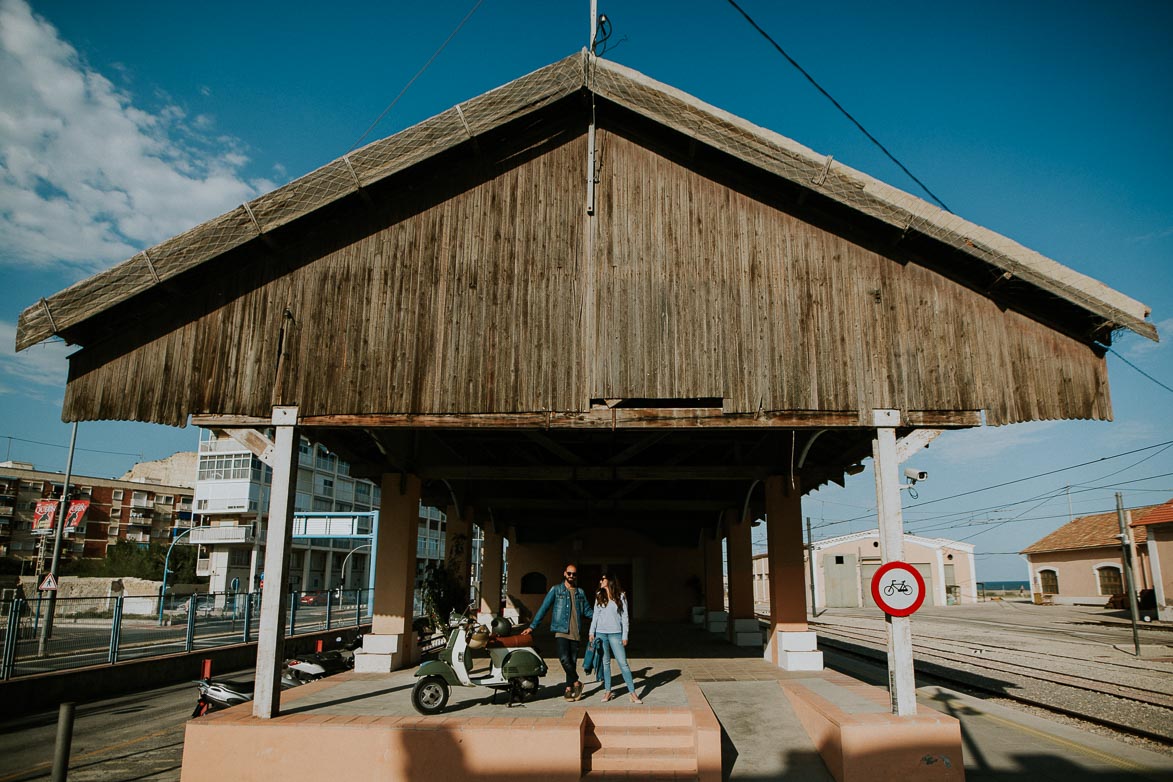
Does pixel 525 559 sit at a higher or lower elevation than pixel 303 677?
higher

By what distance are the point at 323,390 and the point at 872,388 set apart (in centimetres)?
638

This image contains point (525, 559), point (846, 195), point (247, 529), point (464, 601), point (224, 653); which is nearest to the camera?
point (846, 195)

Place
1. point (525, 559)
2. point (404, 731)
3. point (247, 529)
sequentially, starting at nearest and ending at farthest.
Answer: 1. point (404, 731)
2. point (525, 559)
3. point (247, 529)

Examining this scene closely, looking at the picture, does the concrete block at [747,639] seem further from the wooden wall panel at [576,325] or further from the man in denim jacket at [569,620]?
the wooden wall panel at [576,325]

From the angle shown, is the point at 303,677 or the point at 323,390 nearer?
the point at 323,390

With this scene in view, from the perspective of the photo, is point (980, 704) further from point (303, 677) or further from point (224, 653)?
point (224, 653)

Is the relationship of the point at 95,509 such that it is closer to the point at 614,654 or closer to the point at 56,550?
the point at 56,550

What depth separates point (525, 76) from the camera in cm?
852

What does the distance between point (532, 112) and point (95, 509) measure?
3176 inches

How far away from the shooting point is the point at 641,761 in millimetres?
7344

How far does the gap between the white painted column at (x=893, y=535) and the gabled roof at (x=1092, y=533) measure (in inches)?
1311

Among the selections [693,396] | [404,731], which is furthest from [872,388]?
[404,731]

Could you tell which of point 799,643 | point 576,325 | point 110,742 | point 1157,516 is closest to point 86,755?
point 110,742

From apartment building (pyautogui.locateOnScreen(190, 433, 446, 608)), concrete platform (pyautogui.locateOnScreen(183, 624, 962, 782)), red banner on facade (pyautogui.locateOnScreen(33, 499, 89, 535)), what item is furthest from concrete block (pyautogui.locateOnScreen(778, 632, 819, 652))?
apartment building (pyautogui.locateOnScreen(190, 433, 446, 608))
